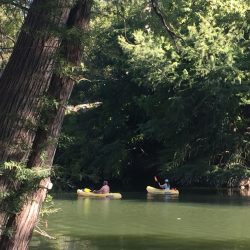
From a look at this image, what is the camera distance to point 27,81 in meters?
4.41

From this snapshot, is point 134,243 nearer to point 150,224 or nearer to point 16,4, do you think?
point 150,224

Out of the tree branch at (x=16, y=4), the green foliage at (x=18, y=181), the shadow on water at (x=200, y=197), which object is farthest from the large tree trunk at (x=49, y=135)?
the shadow on water at (x=200, y=197)

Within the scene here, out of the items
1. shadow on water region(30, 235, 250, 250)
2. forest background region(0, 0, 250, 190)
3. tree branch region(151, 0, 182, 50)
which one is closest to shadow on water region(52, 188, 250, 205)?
forest background region(0, 0, 250, 190)

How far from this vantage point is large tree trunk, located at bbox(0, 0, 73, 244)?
4.35 m

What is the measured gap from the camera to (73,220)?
17.7m

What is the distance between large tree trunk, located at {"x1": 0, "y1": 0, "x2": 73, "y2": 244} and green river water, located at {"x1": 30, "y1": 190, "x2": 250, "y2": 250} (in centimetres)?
886

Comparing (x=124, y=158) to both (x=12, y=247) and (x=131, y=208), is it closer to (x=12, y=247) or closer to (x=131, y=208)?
Answer: (x=131, y=208)

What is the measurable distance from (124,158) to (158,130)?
3606 millimetres

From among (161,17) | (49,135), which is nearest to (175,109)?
(161,17)

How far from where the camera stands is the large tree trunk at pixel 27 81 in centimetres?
435

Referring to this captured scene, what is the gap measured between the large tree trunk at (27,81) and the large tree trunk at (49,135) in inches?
4.2

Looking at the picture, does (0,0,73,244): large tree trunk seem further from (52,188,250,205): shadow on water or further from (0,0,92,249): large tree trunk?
(52,188,250,205): shadow on water

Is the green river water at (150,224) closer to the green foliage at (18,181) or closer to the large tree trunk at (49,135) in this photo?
the large tree trunk at (49,135)

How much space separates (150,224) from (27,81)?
13.1m
